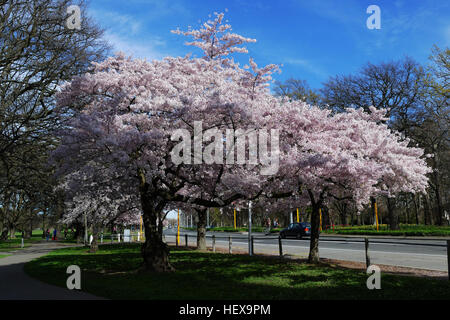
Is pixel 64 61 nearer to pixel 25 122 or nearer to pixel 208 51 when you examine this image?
pixel 25 122

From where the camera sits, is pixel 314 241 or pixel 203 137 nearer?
pixel 203 137

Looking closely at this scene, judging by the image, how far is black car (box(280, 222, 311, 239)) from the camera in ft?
106

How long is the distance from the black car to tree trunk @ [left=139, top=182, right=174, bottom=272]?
21378mm

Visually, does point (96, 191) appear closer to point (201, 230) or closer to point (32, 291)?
point (201, 230)

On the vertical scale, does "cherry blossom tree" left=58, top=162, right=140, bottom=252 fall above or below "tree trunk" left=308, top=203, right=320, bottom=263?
above

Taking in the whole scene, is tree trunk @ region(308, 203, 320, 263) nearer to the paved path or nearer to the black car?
the paved path

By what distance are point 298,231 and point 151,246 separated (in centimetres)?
2193

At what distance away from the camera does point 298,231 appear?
32500 millimetres

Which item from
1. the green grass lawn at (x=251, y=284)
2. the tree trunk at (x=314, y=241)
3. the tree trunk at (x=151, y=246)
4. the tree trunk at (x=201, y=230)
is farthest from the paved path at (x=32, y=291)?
the tree trunk at (x=201, y=230)

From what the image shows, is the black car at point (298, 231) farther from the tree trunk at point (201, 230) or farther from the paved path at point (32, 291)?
the paved path at point (32, 291)

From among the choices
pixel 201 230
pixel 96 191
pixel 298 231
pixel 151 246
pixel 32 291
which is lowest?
pixel 298 231

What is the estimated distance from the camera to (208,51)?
15695mm

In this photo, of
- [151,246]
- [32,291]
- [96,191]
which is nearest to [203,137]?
[151,246]

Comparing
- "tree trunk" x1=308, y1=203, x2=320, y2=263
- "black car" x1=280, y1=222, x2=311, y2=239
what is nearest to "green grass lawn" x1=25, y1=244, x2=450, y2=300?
"tree trunk" x1=308, y1=203, x2=320, y2=263
